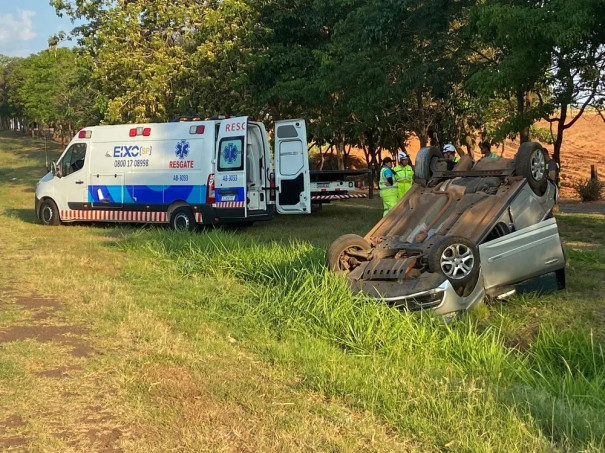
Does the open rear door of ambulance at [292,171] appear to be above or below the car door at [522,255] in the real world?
above

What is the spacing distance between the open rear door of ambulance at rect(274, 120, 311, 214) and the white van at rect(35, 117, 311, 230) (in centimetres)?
2

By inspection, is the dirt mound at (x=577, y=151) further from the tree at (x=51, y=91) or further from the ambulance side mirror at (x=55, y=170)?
the tree at (x=51, y=91)

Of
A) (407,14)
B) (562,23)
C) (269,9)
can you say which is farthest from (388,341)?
(269,9)

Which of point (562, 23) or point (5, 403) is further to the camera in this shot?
point (562, 23)

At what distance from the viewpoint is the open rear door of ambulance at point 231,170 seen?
43.8 ft

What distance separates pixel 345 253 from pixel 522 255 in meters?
1.88

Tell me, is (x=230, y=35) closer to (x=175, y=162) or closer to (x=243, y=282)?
(x=175, y=162)

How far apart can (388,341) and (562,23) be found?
6225 mm

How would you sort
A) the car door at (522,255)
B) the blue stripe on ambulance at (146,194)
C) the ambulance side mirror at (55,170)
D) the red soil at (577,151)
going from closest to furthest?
1. the car door at (522,255)
2. the blue stripe on ambulance at (146,194)
3. the ambulance side mirror at (55,170)
4. the red soil at (577,151)

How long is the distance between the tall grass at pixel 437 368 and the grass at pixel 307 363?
13 mm

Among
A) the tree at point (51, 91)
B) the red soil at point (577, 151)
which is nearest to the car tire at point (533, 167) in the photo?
the red soil at point (577, 151)

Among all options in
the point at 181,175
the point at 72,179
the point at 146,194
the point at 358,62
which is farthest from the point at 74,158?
the point at 358,62

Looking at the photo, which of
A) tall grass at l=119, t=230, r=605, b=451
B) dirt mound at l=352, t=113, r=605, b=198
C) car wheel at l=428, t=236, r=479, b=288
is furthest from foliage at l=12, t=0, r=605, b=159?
dirt mound at l=352, t=113, r=605, b=198

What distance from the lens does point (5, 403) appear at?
4258mm
